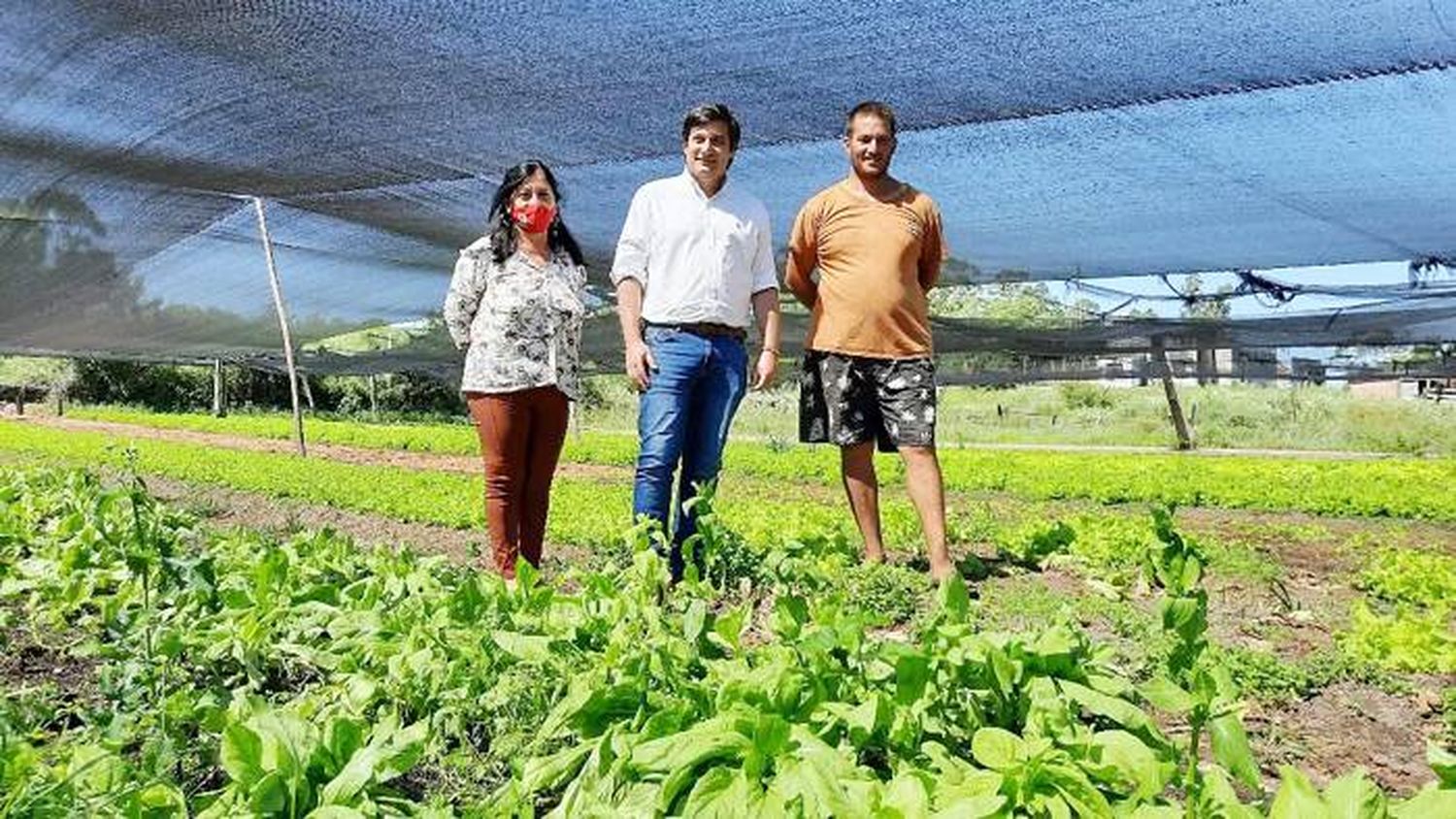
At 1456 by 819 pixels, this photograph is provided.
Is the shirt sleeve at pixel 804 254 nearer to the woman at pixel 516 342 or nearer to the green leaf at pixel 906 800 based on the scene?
the woman at pixel 516 342

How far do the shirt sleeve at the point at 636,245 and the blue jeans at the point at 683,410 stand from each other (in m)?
0.17

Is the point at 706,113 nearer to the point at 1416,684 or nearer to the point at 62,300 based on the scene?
the point at 1416,684

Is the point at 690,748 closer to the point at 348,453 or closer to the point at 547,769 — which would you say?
the point at 547,769

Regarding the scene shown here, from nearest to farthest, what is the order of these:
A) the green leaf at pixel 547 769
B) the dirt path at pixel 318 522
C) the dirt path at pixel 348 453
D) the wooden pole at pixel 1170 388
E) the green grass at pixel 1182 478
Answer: the green leaf at pixel 547 769
the dirt path at pixel 318 522
the green grass at pixel 1182 478
the dirt path at pixel 348 453
the wooden pole at pixel 1170 388

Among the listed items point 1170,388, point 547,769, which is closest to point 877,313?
point 547,769

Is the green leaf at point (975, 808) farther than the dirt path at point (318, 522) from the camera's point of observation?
No

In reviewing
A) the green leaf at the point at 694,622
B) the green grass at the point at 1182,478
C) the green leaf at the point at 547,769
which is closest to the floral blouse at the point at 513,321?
the green leaf at the point at 694,622

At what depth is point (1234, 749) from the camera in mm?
1471

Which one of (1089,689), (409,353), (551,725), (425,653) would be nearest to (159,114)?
(425,653)

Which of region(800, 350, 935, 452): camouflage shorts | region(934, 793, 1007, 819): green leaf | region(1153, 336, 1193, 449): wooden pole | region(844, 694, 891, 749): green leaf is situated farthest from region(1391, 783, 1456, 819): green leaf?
region(1153, 336, 1193, 449): wooden pole

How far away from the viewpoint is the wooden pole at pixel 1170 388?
10.4m

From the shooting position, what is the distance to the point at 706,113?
3326 mm

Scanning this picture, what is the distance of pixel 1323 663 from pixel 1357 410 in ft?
72.2

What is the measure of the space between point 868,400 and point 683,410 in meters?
0.76
